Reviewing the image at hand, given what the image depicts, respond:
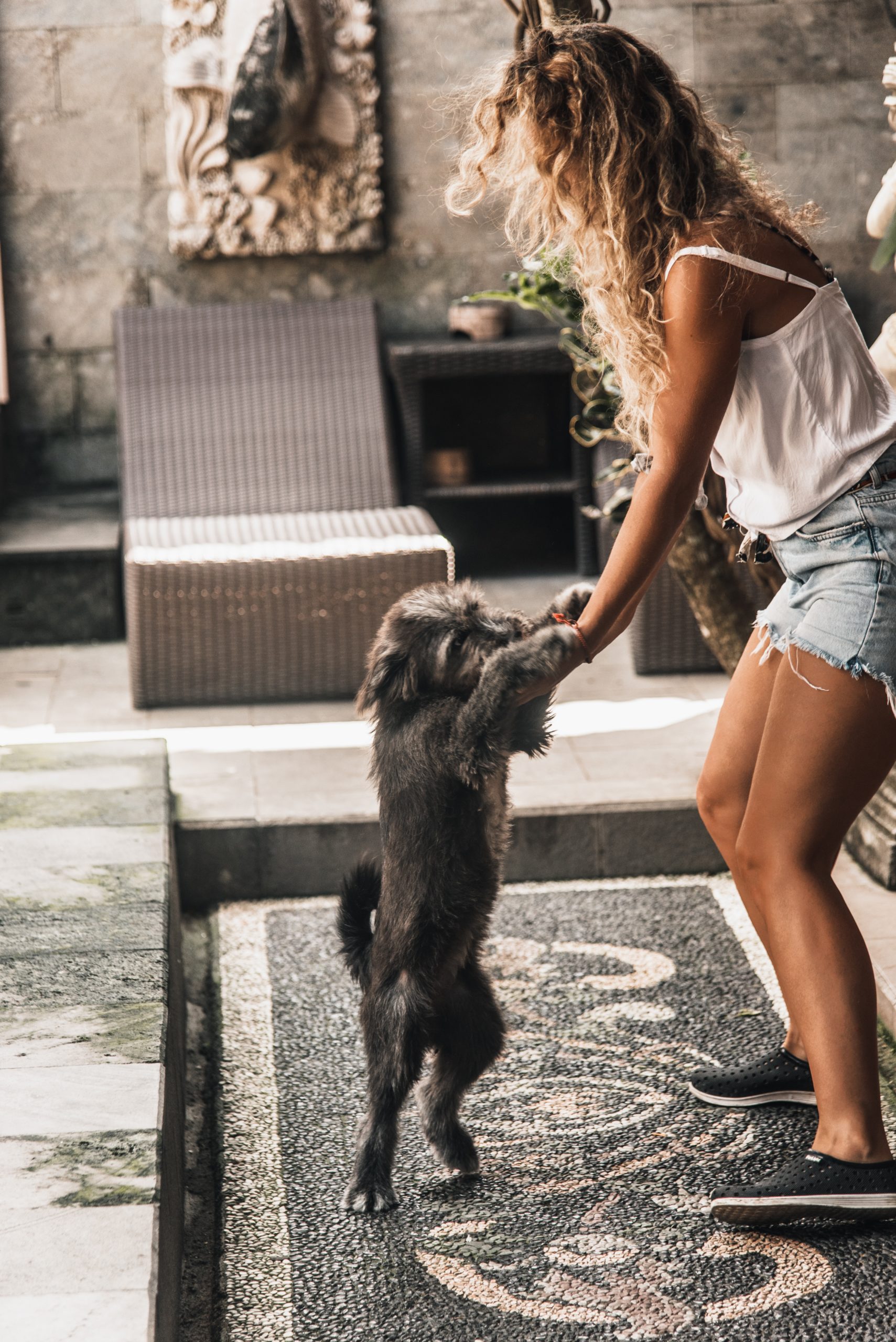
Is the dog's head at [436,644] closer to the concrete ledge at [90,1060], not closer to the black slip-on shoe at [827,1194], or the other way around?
the concrete ledge at [90,1060]

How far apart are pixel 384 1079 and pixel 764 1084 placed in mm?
780

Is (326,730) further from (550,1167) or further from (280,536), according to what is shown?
(550,1167)

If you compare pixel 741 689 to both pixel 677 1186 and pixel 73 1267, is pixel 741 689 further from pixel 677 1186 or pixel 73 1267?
pixel 73 1267

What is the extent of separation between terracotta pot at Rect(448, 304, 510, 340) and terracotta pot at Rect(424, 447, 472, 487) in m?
0.53

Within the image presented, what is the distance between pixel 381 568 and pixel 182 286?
8.58ft

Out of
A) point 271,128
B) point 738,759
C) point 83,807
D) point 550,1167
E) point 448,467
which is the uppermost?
point 271,128

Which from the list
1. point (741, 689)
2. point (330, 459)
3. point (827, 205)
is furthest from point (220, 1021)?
point (827, 205)

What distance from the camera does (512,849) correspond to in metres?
3.81

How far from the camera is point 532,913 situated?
11.8 feet

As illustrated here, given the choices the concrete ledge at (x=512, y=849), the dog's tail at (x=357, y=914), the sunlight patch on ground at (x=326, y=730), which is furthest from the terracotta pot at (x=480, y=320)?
the dog's tail at (x=357, y=914)

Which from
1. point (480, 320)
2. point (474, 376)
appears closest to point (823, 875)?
point (480, 320)

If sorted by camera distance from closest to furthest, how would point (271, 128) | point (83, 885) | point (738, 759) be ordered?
point (738, 759)
point (83, 885)
point (271, 128)

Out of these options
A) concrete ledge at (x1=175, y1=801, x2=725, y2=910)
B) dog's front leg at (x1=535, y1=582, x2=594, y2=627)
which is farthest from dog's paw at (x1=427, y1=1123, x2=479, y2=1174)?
concrete ledge at (x1=175, y1=801, x2=725, y2=910)

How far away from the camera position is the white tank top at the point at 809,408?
215 centimetres
